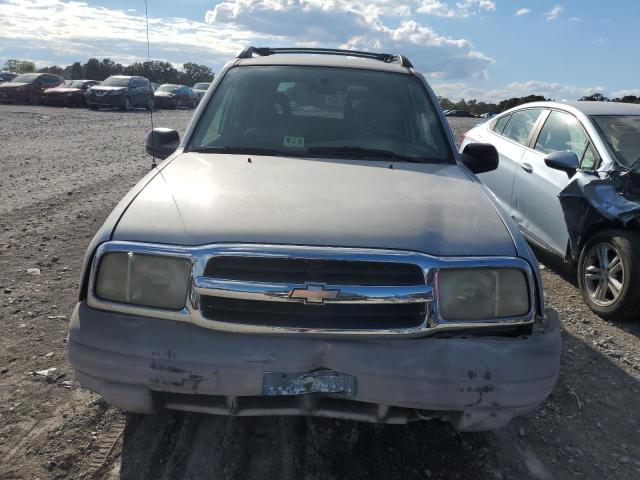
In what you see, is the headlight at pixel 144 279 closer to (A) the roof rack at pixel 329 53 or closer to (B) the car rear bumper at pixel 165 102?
(A) the roof rack at pixel 329 53

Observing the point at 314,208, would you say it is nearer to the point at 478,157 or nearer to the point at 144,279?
the point at 144,279

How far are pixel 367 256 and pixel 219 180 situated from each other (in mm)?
1001

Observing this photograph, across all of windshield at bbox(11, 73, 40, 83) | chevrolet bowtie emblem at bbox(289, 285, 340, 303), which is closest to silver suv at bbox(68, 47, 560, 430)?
chevrolet bowtie emblem at bbox(289, 285, 340, 303)

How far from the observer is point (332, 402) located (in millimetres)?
2387

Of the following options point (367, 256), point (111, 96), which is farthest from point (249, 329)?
point (111, 96)

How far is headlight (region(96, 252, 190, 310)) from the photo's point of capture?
2328 millimetres

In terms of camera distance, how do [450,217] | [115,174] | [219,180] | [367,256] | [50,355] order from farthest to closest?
1. [115,174]
2. [50,355]
3. [219,180]
4. [450,217]
5. [367,256]

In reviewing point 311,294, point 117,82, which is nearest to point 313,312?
point 311,294

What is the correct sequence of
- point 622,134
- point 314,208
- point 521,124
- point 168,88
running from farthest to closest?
point 168,88 → point 521,124 → point 622,134 → point 314,208

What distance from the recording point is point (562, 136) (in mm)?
5477

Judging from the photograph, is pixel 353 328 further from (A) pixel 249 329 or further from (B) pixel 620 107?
(B) pixel 620 107

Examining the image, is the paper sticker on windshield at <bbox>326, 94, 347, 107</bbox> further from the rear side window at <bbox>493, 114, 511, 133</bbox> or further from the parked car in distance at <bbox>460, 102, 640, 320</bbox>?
the rear side window at <bbox>493, 114, 511, 133</bbox>

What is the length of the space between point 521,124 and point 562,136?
901 millimetres

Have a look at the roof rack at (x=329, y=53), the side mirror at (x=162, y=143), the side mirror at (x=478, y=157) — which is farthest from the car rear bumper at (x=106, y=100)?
the side mirror at (x=478, y=157)
